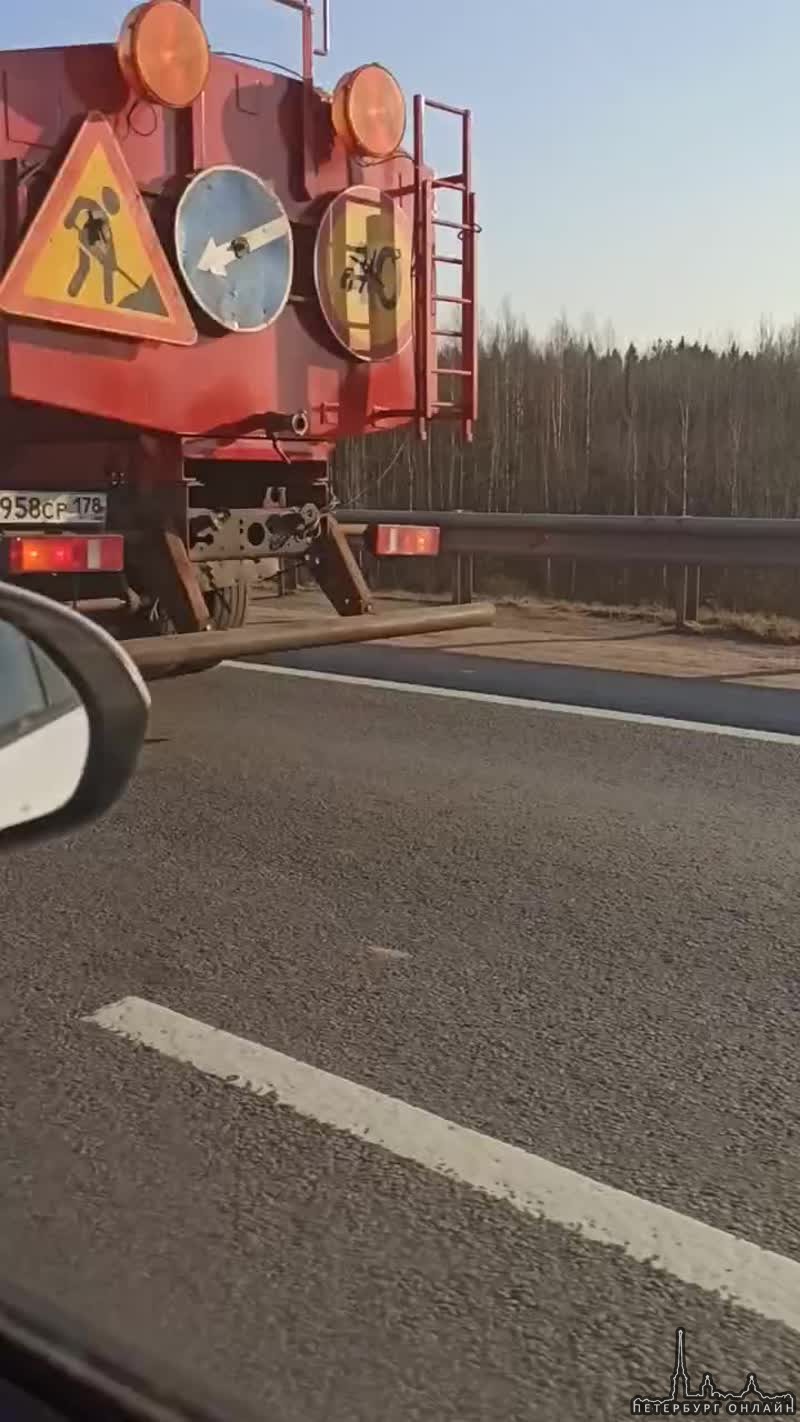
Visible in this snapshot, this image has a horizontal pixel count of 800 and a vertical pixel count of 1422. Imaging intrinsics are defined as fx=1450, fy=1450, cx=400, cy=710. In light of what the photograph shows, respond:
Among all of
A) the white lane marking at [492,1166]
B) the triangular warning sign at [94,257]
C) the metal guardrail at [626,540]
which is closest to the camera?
the white lane marking at [492,1166]

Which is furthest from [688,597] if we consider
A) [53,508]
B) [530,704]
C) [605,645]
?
[53,508]

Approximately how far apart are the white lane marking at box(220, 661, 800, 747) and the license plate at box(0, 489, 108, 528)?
223 centimetres

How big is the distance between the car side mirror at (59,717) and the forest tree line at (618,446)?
14.6 m

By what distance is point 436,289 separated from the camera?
780 centimetres

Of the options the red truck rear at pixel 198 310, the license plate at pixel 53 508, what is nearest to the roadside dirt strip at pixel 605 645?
the red truck rear at pixel 198 310

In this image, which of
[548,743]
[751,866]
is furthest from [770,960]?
[548,743]

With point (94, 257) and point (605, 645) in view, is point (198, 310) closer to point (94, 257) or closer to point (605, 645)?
point (94, 257)

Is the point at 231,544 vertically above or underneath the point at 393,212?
underneath

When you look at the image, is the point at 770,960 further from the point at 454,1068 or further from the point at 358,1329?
the point at 358,1329

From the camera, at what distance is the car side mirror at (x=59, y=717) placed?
2230 mm

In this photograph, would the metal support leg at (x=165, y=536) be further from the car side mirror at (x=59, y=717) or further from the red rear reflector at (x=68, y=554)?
the car side mirror at (x=59, y=717)

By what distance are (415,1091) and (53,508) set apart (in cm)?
414

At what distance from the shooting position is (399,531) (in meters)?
8.03

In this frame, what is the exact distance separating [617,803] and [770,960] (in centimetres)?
177
